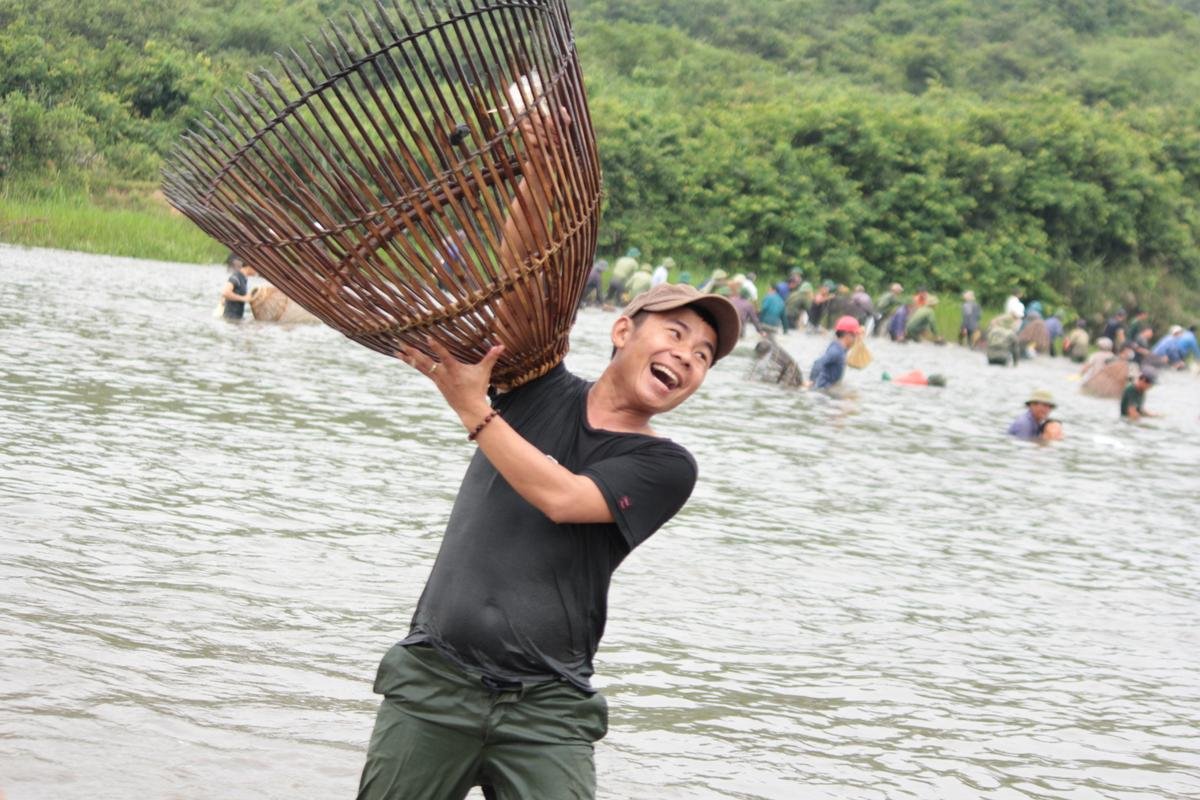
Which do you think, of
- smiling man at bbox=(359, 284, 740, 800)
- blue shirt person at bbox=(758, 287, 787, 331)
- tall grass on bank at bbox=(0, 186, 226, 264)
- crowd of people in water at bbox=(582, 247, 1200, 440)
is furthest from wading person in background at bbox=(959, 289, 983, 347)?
smiling man at bbox=(359, 284, 740, 800)

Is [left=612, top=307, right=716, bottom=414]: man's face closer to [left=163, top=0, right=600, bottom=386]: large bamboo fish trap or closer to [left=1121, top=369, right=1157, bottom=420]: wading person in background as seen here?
[left=163, top=0, right=600, bottom=386]: large bamboo fish trap

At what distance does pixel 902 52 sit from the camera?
7575 cm

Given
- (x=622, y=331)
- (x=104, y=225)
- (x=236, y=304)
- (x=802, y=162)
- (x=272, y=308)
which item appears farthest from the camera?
(x=802, y=162)

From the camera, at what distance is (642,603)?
26.7 feet

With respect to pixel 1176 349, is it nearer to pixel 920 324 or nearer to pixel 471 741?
pixel 920 324

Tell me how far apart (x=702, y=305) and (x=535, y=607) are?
66 centimetres

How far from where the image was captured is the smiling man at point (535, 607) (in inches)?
128

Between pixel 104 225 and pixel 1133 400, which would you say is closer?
pixel 1133 400

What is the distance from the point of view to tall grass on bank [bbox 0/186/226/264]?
28984 millimetres

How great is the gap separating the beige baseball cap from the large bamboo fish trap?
0.52 ft

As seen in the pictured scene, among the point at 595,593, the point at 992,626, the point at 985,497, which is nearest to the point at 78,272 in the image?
the point at 985,497

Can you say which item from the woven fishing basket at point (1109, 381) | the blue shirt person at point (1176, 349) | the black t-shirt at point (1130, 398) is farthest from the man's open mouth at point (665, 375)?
the blue shirt person at point (1176, 349)

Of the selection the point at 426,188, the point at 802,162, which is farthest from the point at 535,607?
the point at 802,162

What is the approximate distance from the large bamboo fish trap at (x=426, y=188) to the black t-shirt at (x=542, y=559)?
233 mm
